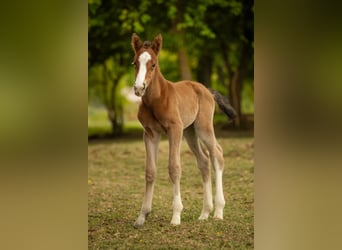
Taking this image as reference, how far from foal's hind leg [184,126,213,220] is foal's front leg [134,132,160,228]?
0.26 meters

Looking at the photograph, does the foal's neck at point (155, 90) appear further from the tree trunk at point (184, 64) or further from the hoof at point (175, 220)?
the tree trunk at point (184, 64)

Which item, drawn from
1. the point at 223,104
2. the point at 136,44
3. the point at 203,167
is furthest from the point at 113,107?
the point at 136,44

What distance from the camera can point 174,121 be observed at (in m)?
3.07

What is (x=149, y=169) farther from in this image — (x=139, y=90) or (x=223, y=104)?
(x=223, y=104)

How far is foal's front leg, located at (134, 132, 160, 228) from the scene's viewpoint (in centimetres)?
307

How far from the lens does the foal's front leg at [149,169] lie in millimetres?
3072

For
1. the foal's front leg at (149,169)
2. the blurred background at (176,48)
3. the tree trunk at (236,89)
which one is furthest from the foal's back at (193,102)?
the tree trunk at (236,89)

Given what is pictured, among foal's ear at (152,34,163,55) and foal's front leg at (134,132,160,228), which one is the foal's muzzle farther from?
foal's front leg at (134,132,160,228)

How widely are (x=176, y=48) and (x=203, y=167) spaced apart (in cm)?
324

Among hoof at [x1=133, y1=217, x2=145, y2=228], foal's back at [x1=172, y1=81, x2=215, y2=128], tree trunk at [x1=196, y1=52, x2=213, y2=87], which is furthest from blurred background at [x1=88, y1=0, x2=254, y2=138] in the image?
hoof at [x1=133, y1=217, x2=145, y2=228]
